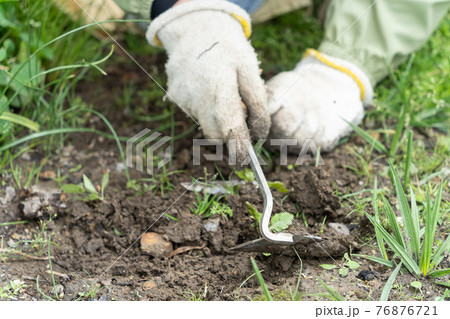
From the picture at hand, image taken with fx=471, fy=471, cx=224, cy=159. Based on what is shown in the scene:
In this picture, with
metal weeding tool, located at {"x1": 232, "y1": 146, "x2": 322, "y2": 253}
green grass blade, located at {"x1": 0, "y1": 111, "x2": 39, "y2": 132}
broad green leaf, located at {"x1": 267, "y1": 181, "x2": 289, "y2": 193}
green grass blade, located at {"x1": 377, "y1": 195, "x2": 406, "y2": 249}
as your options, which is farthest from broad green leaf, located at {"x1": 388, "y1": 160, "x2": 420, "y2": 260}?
green grass blade, located at {"x1": 0, "y1": 111, "x2": 39, "y2": 132}

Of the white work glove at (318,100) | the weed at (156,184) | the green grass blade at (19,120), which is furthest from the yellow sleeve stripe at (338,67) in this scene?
the green grass blade at (19,120)

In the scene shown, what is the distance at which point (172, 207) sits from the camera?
1.63 metres

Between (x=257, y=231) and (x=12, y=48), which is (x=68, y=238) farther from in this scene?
(x=12, y=48)

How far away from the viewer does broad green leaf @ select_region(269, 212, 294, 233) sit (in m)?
1.46

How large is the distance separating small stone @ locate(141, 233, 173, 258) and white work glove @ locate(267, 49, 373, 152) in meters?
0.60

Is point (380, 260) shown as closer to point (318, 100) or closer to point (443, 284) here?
point (443, 284)

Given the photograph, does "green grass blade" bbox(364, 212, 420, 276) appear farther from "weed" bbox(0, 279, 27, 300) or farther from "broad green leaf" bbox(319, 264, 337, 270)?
"weed" bbox(0, 279, 27, 300)

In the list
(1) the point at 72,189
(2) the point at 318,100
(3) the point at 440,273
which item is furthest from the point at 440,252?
(1) the point at 72,189

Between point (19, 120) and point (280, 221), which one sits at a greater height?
point (19, 120)

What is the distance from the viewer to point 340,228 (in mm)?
1512

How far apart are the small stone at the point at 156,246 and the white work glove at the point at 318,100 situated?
60 centimetres

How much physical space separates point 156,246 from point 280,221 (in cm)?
41

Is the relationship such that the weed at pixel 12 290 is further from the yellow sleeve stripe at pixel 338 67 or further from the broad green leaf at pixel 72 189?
the yellow sleeve stripe at pixel 338 67

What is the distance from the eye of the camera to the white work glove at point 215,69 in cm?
158
